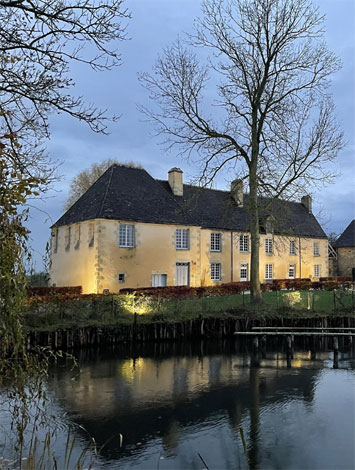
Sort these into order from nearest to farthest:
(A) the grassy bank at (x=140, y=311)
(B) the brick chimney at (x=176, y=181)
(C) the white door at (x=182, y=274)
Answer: (A) the grassy bank at (x=140, y=311)
(C) the white door at (x=182, y=274)
(B) the brick chimney at (x=176, y=181)

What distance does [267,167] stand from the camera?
67.2 feet

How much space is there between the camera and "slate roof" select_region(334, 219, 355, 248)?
45.3 meters

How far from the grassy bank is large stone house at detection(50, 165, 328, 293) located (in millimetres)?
5069

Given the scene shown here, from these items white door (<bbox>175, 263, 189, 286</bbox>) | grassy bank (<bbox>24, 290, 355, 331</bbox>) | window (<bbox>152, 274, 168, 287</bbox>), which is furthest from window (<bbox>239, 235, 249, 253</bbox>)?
grassy bank (<bbox>24, 290, 355, 331</bbox>)

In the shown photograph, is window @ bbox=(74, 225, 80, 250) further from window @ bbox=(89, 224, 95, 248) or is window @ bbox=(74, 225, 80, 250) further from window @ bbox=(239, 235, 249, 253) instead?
window @ bbox=(239, 235, 249, 253)

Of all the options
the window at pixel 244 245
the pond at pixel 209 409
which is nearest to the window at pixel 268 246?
the window at pixel 244 245

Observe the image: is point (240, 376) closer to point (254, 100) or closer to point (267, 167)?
point (267, 167)

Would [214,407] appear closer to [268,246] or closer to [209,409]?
[209,409]

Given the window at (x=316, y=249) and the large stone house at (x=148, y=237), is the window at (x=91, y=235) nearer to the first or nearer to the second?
the large stone house at (x=148, y=237)

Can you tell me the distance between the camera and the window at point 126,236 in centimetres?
2727

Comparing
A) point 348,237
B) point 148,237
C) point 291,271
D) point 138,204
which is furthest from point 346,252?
point 138,204

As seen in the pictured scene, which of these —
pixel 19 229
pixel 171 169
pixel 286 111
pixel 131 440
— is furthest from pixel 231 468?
pixel 171 169

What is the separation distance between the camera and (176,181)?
33406 mm

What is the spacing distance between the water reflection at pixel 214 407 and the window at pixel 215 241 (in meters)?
19.9
